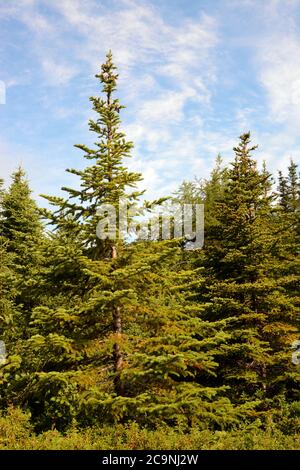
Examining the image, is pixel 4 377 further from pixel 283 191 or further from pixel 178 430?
pixel 283 191

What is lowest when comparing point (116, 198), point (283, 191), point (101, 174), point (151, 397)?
point (151, 397)

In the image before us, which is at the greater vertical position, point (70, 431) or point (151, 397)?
point (151, 397)

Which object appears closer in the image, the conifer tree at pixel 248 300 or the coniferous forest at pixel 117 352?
the coniferous forest at pixel 117 352

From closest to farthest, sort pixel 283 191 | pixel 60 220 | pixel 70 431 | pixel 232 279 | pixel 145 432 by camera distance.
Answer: pixel 145 432 → pixel 70 431 → pixel 60 220 → pixel 232 279 → pixel 283 191

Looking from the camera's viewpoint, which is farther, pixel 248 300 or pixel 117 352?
pixel 248 300

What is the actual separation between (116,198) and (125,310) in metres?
3.66

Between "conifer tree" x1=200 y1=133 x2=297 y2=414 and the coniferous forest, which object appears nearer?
the coniferous forest

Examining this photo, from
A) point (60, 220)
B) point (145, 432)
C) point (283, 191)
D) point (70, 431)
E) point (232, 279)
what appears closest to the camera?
point (145, 432)

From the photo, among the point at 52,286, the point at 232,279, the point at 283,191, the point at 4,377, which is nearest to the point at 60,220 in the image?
the point at 52,286

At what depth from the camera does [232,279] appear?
1695 cm

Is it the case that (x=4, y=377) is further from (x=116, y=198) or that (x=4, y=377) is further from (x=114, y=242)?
(x=116, y=198)

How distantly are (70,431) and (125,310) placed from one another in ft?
12.6

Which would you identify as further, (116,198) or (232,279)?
(232,279)

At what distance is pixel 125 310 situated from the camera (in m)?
12.2
